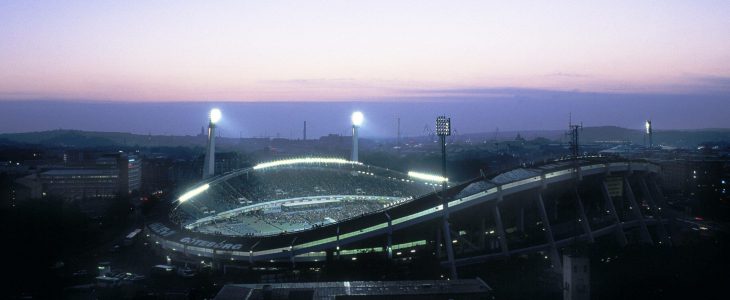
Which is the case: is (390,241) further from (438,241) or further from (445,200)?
(445,200)

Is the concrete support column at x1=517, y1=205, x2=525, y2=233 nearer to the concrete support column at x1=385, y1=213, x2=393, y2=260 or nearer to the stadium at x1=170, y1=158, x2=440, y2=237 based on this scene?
the stadium at x1=170, y1=158, x2=440, y2=237

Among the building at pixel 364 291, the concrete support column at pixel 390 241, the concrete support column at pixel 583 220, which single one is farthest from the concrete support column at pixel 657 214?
the building at pixel 364 291

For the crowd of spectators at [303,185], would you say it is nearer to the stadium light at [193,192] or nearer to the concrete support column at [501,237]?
the stadium light at [193,192]

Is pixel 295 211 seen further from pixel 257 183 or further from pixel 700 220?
pixel 700 220

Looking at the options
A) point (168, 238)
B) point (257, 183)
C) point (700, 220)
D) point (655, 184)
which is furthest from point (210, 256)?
point (700, 220)

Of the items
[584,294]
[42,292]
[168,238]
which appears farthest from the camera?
[168,238]
